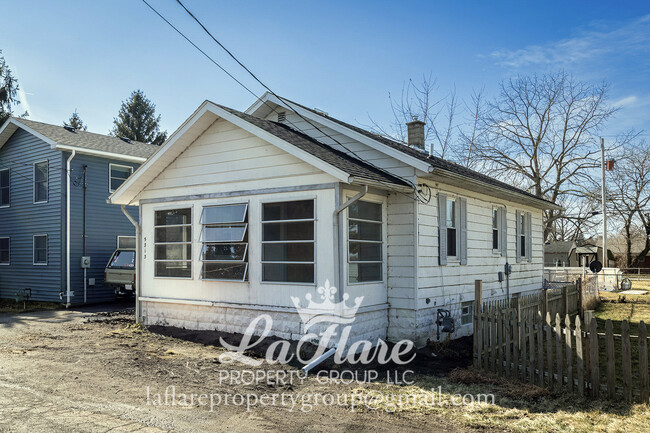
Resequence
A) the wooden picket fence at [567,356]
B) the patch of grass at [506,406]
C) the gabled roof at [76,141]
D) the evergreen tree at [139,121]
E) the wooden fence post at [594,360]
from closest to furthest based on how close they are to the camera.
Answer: the patch of grass at [506,406] → the wooden picket fence at [567,356] → the wooden fence post at [594,360] → the gabled roof at [76,141] → the evergreen tree at [139,121]

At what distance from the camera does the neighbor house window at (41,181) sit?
19500 mm

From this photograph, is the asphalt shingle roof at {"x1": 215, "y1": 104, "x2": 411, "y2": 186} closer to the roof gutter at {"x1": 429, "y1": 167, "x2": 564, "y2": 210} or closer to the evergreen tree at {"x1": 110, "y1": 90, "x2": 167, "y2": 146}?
the roof gutter at {"x1": 429, "y1": 167, "x2": 564, "y2": 210}

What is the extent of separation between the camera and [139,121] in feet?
164

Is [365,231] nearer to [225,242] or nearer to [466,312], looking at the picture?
[225,242]

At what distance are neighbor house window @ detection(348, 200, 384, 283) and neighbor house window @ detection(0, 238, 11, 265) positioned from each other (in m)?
17.2

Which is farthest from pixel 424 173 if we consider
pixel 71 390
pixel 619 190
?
pixel 619 190

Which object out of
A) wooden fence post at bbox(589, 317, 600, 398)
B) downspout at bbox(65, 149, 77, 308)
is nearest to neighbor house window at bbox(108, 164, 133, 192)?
downspout at bbox(65, 149, 77, 308)

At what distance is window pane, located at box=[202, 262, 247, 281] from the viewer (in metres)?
10.7

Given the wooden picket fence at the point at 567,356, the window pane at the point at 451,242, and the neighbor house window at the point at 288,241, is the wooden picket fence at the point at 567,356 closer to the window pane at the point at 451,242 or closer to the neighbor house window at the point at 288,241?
the window pane at the point at 451,242

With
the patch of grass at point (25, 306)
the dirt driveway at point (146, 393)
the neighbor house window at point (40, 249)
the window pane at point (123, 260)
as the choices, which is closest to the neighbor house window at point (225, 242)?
the dirt driveway at point (146, 393)

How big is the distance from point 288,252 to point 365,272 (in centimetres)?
153

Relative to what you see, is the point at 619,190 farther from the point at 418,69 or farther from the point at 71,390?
the point at 71,390

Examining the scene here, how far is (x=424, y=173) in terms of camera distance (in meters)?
10.4

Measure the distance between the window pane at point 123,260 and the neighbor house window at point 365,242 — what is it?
33.5 feet
